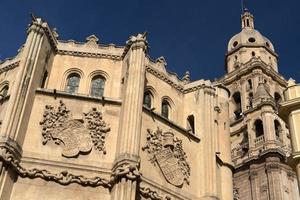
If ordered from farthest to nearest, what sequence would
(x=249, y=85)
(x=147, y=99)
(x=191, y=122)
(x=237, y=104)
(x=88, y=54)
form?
(x=237, y=104)
(x=249, y=85)
(x=191, y=122)
(x=88, y=54)
(x=147, y=99)

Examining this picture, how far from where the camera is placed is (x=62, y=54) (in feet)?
91.0

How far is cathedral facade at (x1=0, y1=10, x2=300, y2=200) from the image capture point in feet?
71.0

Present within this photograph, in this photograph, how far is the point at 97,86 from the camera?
27172 mm

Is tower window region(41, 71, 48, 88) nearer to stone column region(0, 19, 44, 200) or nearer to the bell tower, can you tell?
stone column region(0, 19, 44, 200)

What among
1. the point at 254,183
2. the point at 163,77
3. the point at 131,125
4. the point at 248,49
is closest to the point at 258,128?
the point at 254,183

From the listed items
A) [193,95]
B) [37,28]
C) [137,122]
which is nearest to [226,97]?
[193,95]

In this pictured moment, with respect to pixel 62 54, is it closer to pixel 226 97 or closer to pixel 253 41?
pixel 226 97

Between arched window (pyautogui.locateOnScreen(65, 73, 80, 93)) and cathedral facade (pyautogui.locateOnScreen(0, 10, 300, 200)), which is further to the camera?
arched window (pyautogui.locateOnScreen(65, 73, 80, 93))

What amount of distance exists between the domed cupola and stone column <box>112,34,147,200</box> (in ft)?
125

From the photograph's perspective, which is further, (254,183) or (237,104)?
(237,104)

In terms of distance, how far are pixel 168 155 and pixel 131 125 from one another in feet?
9.64

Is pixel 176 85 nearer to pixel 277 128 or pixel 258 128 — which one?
pixel 277 128

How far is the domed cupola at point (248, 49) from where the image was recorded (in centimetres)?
6312

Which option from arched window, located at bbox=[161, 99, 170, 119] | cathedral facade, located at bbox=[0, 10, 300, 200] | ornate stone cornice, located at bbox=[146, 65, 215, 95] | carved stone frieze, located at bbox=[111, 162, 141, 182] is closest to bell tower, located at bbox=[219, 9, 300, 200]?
ornate stone cornice, located at bbox=[146, 65, 215, 95]
